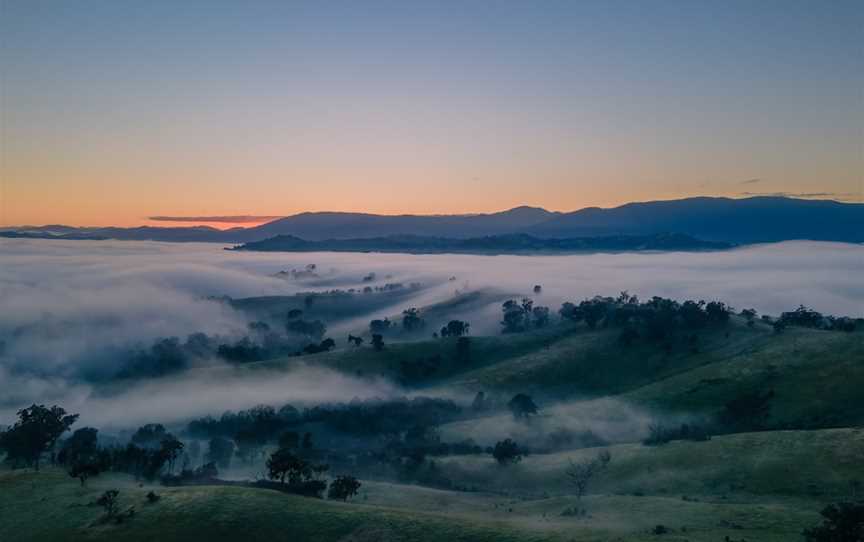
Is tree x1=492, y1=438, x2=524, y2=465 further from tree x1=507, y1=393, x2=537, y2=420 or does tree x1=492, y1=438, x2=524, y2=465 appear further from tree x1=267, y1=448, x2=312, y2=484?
tree x1=267, y1=448, x2=312, y2=484

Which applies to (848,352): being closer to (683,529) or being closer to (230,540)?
(683,529)

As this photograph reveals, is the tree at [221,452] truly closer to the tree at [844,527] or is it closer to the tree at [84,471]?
the tree at [84,471]

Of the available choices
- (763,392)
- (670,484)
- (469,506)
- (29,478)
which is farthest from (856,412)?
(29,478)

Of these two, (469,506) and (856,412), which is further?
(856,412)

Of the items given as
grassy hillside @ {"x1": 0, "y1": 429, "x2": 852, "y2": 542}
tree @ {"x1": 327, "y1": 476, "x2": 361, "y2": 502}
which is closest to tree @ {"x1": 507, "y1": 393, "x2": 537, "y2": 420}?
grassy hillside @ {"x1": 0, "y1": 429, "x2": 852, "y2": 542}

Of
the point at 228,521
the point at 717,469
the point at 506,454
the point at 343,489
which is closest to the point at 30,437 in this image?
the point at 228,521

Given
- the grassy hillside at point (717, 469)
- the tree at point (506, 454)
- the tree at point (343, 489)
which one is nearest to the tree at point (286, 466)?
the tree at point (343, 489)
